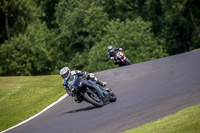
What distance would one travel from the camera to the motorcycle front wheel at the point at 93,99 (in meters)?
11.5

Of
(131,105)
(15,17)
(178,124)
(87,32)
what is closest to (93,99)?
(131,105)

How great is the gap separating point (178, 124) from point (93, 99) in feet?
13.2

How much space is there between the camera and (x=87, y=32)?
5294cm

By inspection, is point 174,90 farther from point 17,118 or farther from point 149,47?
point 149,47

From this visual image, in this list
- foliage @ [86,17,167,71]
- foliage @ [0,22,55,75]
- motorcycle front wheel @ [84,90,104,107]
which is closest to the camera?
motorcycle front wheel @ [84,90,104,107]

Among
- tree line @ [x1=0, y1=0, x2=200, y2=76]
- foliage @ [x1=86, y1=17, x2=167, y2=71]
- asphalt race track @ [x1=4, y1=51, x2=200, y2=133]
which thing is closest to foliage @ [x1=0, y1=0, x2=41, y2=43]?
tree line @ [x1=0, y1=0, x2=200, y2=76]

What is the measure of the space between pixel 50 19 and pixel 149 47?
20994 mm

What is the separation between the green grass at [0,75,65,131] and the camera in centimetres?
1355

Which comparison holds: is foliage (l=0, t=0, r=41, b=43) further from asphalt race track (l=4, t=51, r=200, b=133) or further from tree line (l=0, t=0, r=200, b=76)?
asphalt race track (l=4, t=51, r=200, b=133)

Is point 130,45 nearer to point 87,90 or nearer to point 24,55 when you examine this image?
point 24,55

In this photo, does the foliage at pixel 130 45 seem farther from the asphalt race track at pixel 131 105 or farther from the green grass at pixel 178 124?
the green grass at pixel 178 124

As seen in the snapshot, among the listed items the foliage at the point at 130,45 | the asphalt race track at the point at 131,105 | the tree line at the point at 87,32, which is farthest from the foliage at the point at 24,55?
the asphalt race track at the point at 131,105

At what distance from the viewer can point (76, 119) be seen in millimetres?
11281

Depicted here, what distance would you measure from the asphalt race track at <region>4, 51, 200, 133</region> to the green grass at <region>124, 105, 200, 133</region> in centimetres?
58
